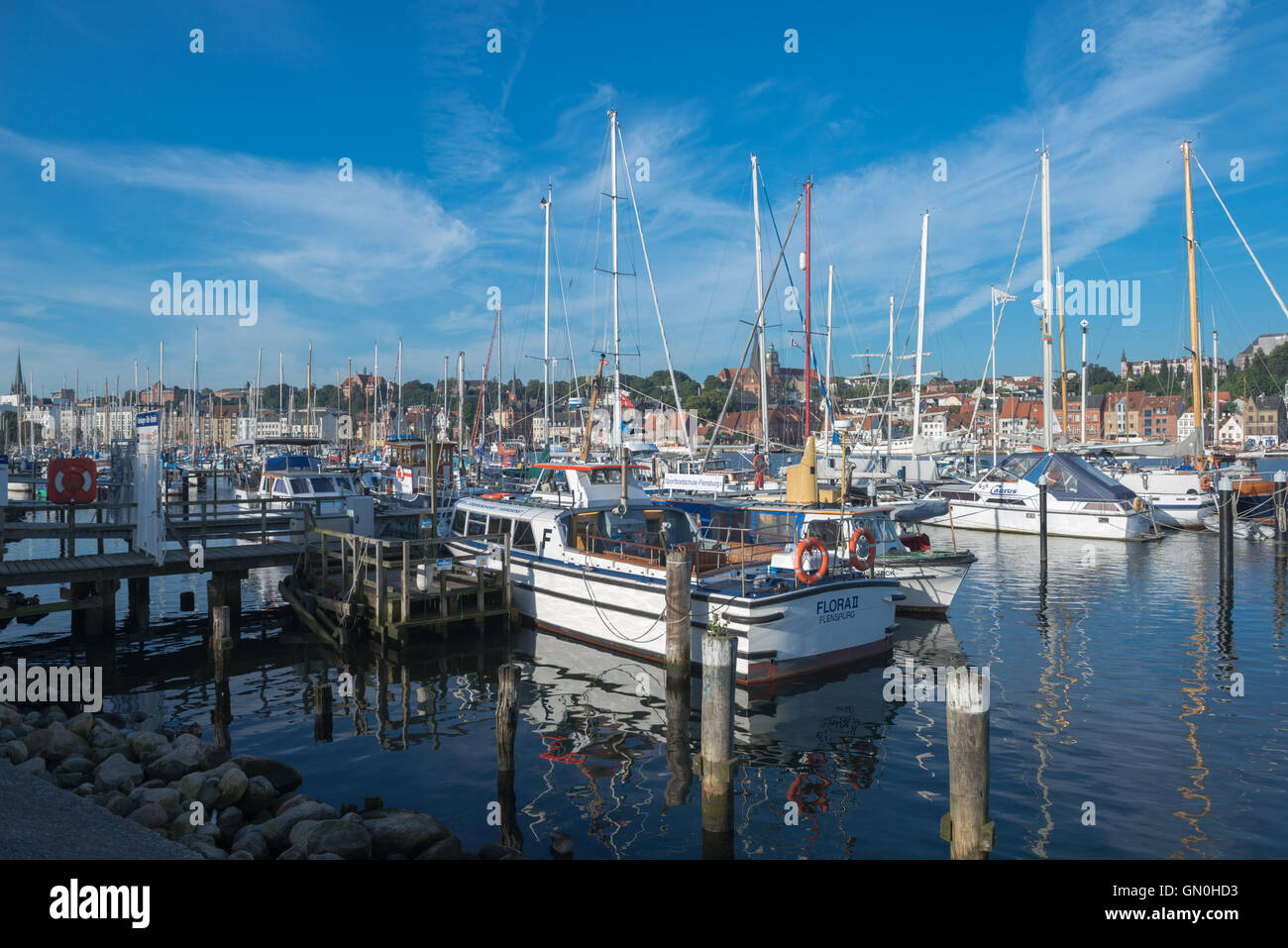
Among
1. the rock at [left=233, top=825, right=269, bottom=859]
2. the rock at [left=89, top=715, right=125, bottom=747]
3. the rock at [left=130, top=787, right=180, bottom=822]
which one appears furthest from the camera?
the rock at [left=89, top=715, right=125, bottom=747]

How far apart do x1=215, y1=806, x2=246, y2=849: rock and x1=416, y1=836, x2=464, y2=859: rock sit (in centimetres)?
203

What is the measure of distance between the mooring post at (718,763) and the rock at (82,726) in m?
8.30

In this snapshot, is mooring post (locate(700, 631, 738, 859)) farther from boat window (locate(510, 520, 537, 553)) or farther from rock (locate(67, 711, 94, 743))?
boat window (locate(510, 520, 537, 553))

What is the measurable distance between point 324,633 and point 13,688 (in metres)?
5.47

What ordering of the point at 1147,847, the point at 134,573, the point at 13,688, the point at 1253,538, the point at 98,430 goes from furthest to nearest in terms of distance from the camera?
1. the point at 98,430
2. the point at 1253,538
3. the point at 134,573
4. the point at 13,688
5. the point at 1147,847

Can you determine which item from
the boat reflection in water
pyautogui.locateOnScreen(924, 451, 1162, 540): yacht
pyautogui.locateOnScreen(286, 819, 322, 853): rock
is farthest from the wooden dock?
pyautogui.locateOnScreen(924, 451, 1162, 540): yacht

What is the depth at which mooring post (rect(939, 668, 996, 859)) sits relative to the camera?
6.97 metres

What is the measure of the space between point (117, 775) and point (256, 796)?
5.33 feet

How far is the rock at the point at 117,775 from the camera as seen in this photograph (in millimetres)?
9266

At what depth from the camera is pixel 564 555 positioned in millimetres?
18141

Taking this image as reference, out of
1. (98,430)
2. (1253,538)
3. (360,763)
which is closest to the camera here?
(360,763)
